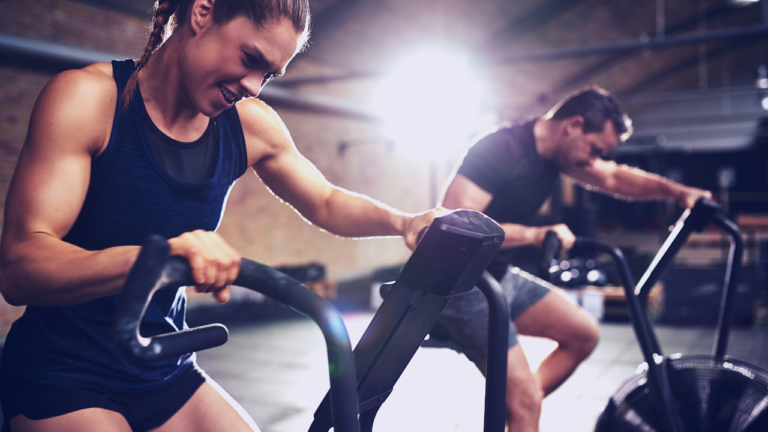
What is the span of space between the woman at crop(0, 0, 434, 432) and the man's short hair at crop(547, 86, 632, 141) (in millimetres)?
1397

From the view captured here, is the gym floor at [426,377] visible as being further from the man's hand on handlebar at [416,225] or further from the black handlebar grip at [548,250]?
the man's hand on handlebar at [416,225]

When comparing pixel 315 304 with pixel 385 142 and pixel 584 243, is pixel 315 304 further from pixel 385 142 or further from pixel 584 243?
pixel 385 142

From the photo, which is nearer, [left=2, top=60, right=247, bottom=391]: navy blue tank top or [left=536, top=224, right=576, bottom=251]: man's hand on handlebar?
[left=2, top=60, right=247, bottom=391]: navy blue tank top

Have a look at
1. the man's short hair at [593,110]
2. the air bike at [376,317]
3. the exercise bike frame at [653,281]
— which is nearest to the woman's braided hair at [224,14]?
the air bike at [376,317]

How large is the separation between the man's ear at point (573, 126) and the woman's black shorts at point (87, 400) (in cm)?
164

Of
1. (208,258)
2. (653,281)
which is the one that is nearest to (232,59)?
(208,258)

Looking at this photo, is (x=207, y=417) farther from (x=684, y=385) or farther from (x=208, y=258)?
(x=684, y=385)

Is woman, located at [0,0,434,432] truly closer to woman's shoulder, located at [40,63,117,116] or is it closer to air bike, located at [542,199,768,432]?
woman's shoulder, located at [40,63,117,116]

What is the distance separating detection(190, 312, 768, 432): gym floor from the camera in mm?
3447

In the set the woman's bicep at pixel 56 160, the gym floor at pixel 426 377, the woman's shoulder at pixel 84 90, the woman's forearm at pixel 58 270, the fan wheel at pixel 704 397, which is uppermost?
the woman's shoulder at pixel 84 90

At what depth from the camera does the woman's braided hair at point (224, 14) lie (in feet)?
3.05

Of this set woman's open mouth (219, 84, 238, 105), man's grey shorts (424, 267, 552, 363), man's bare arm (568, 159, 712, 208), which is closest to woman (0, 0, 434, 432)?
woman's open mouth (219, 84, 238, 105)

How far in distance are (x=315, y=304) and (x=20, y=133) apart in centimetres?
623

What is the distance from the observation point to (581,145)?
2.25m
